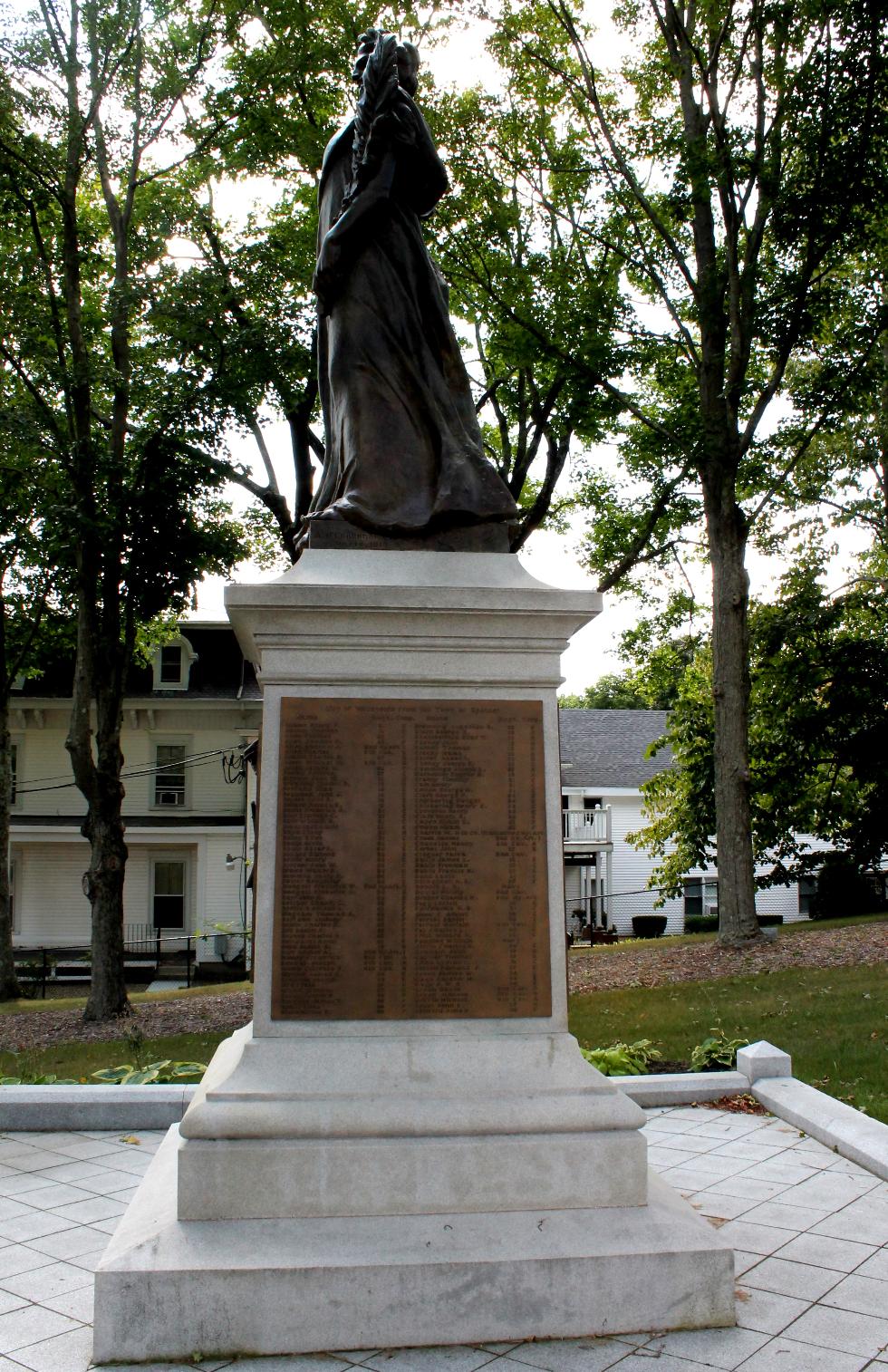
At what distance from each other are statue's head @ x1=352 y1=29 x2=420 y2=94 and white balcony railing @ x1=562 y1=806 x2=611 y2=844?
3213 centimetres

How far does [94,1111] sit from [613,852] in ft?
107

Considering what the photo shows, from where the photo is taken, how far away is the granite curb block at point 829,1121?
608 centimetres

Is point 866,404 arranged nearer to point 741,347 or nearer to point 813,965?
point 741,347

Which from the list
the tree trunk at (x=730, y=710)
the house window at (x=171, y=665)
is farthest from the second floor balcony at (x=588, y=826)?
the tree trunk at (x=730, y=710)

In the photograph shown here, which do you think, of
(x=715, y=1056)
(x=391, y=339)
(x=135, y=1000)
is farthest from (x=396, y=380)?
(x=135, y=1000)

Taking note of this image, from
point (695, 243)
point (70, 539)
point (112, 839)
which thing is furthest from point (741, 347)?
point (112, 839)

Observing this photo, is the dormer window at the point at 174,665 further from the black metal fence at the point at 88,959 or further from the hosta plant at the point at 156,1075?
the hosta plant at the point at 156,1075

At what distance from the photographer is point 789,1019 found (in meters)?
11.4

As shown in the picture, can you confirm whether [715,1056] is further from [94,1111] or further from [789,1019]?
[94,1111]

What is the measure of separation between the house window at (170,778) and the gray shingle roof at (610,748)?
12.6m

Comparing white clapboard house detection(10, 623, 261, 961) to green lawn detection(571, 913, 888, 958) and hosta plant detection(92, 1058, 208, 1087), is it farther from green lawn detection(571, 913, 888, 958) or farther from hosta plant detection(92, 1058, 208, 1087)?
hosta plant detection(92, 1058, 208, 1087)

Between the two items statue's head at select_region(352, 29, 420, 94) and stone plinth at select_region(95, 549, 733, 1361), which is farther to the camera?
statue's head at select_region(352, 29, 420, 94)

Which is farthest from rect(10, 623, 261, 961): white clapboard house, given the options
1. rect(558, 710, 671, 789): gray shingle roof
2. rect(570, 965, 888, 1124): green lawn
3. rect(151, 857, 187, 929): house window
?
rect(570, 965, 888, 1124): green lawn

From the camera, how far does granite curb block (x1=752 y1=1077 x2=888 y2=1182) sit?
19.9 feet
